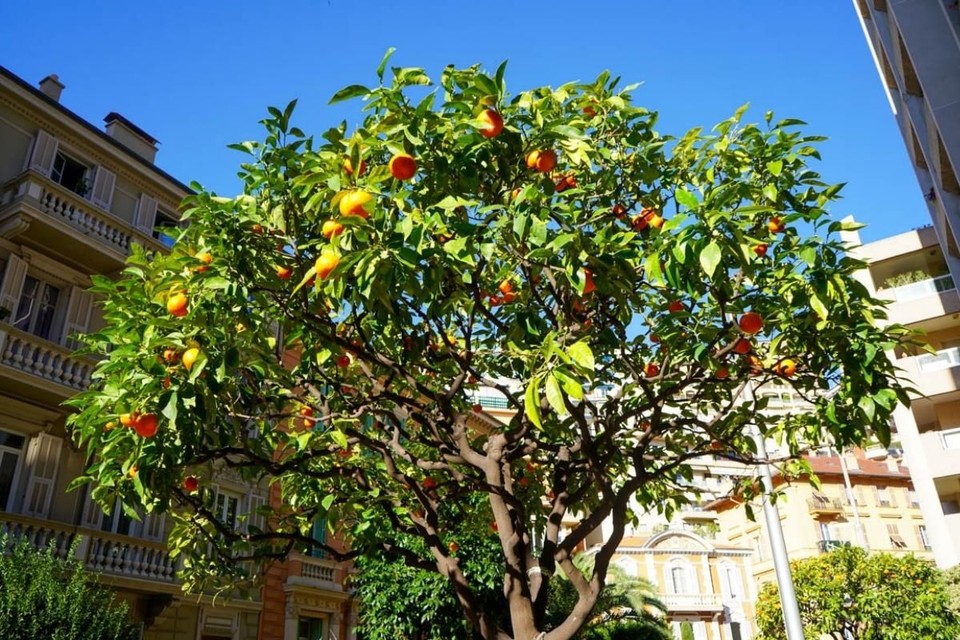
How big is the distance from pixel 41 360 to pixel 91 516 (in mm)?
3508

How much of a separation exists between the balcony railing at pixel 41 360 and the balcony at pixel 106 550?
2859mm

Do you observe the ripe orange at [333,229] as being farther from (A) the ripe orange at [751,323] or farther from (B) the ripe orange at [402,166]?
(A) the ripe orange at [751,323]

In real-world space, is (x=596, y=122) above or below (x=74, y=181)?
below

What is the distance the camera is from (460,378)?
7207 mm

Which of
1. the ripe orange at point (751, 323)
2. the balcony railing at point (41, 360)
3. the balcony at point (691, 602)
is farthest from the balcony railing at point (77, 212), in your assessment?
the balcony at point (691, 602)

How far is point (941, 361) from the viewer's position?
24938mm

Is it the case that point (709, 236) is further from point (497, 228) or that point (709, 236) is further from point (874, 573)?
point (874, 573)

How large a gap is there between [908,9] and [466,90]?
44.3ft

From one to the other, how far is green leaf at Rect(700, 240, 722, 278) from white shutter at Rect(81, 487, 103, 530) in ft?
48.0

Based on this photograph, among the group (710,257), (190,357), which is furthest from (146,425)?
(710,257)

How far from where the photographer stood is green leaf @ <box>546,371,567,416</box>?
12.4ft

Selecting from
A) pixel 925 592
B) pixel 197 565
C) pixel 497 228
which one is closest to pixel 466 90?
pixel 497 228

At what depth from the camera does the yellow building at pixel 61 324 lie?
14.4m

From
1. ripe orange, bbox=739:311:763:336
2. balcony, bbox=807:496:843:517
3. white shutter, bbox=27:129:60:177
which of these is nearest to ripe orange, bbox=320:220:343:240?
ripe orange, bbox=739:311:763:336
